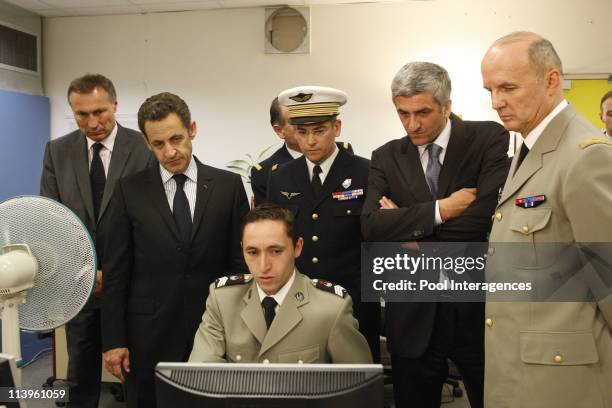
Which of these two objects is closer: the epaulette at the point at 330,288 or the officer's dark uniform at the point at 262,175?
the epaulette at the point at 330,288

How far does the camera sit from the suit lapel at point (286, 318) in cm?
148

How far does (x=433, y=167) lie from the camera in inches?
70.0

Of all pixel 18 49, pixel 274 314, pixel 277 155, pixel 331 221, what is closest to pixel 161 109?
pixel 331 221

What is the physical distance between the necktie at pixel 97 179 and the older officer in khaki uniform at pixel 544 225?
1.86 m

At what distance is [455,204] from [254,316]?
73 cm

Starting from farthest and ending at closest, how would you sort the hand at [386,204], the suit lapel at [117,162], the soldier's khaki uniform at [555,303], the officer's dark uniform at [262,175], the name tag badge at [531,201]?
the officer's dark uniform at [262,175], the suit lapel at [117,162], the hand at [386,204], the name tag badge at [531,201], the soldier's khaki uniform at [555,303]

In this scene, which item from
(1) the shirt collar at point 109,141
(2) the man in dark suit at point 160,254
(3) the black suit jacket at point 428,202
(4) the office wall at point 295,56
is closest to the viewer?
(3) the black suit jacket at point 428,202

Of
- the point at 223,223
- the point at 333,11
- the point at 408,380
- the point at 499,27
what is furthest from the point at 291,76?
the point at 408,380

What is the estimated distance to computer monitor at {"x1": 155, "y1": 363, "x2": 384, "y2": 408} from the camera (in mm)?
778

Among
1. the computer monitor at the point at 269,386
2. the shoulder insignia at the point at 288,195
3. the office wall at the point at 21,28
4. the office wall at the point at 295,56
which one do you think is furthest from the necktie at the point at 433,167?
Answer: the office wall at the point at 21,28

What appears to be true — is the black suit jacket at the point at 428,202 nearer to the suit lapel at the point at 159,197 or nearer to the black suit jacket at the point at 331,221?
the black suit jacket at the point at 331,221

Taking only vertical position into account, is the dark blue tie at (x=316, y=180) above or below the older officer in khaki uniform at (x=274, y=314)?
above

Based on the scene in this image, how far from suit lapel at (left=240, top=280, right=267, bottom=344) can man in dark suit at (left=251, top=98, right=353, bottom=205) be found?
3.39ft

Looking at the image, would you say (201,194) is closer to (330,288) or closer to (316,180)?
(316,180)
